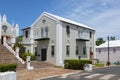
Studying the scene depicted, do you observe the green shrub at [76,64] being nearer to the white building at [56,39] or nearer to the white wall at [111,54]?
the white building at [56,39]

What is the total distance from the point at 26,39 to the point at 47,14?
6468mm

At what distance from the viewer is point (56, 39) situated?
3497 centimetres

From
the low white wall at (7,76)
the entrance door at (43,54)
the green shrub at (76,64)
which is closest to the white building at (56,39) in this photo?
the entrance door at (43,54)

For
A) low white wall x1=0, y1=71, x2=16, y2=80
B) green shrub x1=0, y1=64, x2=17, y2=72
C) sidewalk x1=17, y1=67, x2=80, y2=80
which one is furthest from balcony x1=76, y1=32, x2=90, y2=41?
low white wall x1=0, y1=71, x2=16, y2=80

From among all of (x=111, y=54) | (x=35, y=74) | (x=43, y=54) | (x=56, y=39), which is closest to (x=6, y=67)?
(x=35, y=74)

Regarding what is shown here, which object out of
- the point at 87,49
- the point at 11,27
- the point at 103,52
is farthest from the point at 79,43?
the point at 103,52

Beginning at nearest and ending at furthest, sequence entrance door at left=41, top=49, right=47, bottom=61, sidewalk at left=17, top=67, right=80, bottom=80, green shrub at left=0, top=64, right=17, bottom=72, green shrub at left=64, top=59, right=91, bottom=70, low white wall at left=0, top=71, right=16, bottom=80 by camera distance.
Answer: low white wall at left=0, top=71, right=16, bottom=80 → sidewalk at left=17, top=67, right=80, bottom=80 → green shrub at left=0, top=64, right=17, bottom=72 → green shrub at left=64, top=59, right=91, bottom=70 → entrance door at left=41, top=49, right=47, bottom=61

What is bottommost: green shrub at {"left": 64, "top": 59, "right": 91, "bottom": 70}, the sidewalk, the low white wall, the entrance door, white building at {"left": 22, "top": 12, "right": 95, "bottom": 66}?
the sidewalk

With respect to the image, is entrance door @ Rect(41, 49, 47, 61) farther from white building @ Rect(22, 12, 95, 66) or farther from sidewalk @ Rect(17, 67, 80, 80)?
sidewalk @ Rect(17, 67, 80, 80)

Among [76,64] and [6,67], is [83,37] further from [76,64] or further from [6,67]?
[6,67]

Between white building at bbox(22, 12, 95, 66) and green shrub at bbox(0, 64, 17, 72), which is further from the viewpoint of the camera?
white building at bbox(22, 12, 95, 66)

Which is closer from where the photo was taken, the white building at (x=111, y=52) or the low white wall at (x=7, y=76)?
the low white wall at (x=7, y=76)

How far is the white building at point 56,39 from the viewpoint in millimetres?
35031

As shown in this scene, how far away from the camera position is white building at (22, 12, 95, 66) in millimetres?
35031
